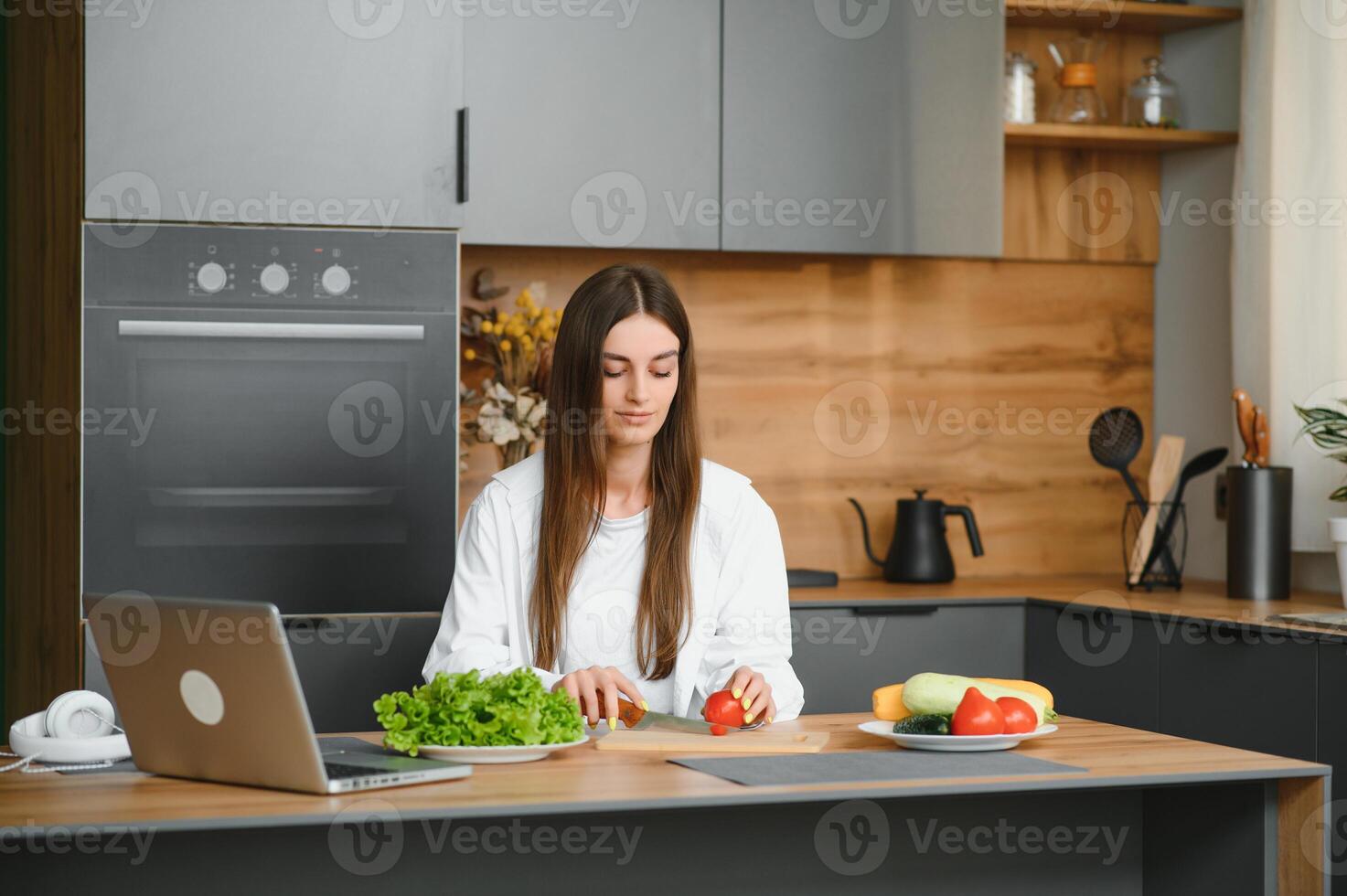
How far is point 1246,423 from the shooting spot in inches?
129

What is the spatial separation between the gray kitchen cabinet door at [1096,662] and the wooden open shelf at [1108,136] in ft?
3.77

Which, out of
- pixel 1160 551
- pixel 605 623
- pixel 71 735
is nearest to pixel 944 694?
pixel 605 623

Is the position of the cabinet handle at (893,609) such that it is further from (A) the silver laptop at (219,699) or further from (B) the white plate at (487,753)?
(A) the silver laptop at (219,699)

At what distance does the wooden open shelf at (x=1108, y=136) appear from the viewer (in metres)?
3.67

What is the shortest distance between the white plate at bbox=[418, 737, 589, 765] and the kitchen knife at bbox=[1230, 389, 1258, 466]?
212 centimetres

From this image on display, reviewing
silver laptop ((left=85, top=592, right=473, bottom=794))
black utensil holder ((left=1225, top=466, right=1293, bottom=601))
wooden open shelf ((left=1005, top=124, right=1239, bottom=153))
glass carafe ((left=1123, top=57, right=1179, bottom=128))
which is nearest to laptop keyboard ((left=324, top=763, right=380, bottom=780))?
silver laptop ((left=85, top=592, right=473, bottom=794))

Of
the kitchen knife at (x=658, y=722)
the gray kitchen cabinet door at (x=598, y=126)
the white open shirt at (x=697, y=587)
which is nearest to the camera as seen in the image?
the kitchen knife at (x=658, y=722)

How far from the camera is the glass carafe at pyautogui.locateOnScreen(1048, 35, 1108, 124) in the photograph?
148 inches

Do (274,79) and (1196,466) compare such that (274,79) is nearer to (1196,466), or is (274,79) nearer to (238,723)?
(238,723)

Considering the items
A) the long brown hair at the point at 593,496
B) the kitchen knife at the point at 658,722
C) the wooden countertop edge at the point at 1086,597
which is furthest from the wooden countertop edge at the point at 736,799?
the wooden countertop edge at the point at 1086,597

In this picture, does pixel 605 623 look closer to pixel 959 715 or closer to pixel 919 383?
pixel 959 715

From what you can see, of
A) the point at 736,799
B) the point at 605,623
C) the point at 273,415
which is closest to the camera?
the point at 736,799

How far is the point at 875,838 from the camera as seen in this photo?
69.1 inches

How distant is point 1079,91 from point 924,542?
1.19 m
